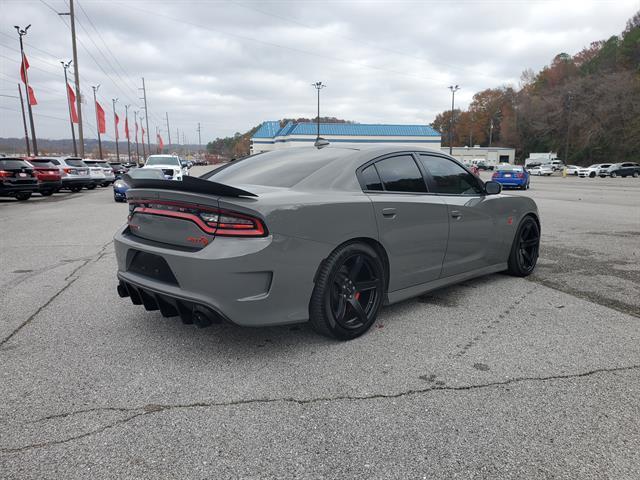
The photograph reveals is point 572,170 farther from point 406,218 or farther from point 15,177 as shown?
point 406,218

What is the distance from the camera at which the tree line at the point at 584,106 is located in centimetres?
6412

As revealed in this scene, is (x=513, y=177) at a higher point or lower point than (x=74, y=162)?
lower

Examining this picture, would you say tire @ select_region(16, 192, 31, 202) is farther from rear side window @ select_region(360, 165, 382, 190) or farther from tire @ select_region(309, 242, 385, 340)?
tire @ select_region(309, 242, 385, 340)

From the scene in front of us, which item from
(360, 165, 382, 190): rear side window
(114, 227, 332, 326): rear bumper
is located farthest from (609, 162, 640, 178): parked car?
(114, 227, 332, 326): rear bumper

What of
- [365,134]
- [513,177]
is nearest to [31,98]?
[513,177]

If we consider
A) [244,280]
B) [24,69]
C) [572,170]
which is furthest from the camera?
[572,170]

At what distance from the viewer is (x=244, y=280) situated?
2.91 metres

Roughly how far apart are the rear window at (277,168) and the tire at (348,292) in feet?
2.30

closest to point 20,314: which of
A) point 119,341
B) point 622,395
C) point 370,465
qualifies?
point 119,341

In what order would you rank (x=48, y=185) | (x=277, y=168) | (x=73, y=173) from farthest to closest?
(x=73, y=173)
(x=48, y=185)
(x=277, y=168)

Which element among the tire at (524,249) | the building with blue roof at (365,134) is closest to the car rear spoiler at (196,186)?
the tire at (524,249)

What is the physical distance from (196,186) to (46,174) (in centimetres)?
1943

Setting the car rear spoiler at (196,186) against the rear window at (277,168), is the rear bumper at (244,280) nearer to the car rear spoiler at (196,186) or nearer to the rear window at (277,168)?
the car rear spoiler at (196,186)

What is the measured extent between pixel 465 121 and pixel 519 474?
448 feet
